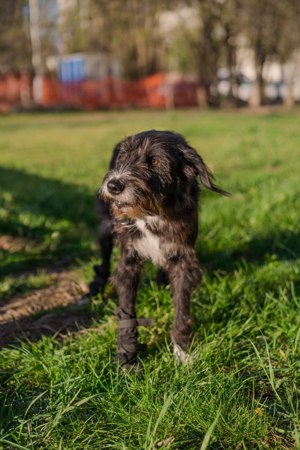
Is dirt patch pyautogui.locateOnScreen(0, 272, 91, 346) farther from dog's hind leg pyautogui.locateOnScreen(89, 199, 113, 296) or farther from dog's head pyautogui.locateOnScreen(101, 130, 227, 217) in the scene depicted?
dog's head pyautogui.locateOnScreen(101, 130, 227, 217)

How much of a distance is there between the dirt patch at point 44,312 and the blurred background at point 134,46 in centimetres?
3549

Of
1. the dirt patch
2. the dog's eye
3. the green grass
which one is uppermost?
the dog's eye

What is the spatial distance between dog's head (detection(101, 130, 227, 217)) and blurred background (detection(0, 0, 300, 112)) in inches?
1421

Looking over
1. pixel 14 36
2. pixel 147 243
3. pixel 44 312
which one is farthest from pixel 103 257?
pixel 14 36

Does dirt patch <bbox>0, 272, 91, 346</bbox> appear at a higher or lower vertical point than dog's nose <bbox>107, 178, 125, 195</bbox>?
lower

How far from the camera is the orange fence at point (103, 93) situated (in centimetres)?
4397

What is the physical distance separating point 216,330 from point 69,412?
137 cm

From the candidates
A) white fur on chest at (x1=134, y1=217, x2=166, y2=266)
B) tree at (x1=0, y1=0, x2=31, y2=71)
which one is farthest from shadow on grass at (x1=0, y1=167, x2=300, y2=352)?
tree at (x1=0, y1=0, x2=31, y2=71)

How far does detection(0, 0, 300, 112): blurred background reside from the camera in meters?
39.2

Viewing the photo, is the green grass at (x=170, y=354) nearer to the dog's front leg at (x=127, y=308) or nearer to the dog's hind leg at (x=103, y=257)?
the dog's front leg at (x=127, y=308)

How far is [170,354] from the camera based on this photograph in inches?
143

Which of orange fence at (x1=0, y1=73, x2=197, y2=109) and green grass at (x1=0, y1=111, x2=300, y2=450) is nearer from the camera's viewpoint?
green grass at (x1=0, y1=111, x2=300, y2=450)

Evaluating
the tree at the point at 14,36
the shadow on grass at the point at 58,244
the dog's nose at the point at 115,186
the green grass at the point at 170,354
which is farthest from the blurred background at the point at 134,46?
the dog's nose at the point at 115,186

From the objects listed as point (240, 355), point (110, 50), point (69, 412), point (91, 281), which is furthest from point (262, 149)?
point (110, 50)
